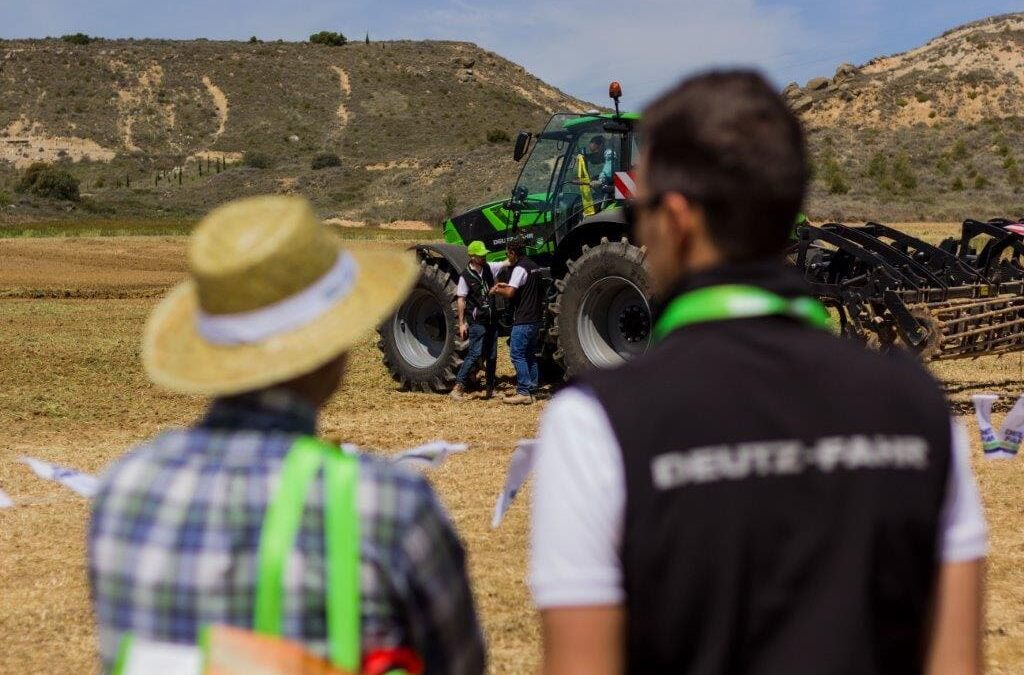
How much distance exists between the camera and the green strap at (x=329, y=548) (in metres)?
1.79

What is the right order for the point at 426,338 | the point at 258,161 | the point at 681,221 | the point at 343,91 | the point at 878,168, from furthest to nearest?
the point at 343,91, the point at 258,161, the point at 878,168, the point at 426,338, the point at 681,221

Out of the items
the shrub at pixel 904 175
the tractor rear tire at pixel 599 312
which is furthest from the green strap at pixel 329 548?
the shrub at pixel 904 175

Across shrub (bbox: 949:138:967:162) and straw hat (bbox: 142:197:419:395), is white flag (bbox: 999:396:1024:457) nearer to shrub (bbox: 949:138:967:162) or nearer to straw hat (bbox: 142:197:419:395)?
straw hat (bbox: 142:197:419:395)

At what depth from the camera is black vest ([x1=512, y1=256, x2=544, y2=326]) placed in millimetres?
11438

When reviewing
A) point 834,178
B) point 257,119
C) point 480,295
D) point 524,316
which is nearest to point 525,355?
point 524,316

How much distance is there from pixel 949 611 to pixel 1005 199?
49.1 m

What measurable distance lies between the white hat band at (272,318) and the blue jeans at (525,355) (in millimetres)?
9578

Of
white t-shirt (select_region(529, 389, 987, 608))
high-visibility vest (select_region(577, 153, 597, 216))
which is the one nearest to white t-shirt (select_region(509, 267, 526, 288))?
high-visibility vest (select_region(577, 153, 597, 216))

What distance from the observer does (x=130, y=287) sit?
22859mm

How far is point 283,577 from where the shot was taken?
1805mm

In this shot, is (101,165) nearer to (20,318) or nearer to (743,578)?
(20,318)

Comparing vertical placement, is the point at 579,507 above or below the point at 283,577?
above

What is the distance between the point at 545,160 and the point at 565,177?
283 millimetres

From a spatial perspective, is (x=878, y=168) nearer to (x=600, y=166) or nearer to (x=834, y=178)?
(x=834, y=178)
